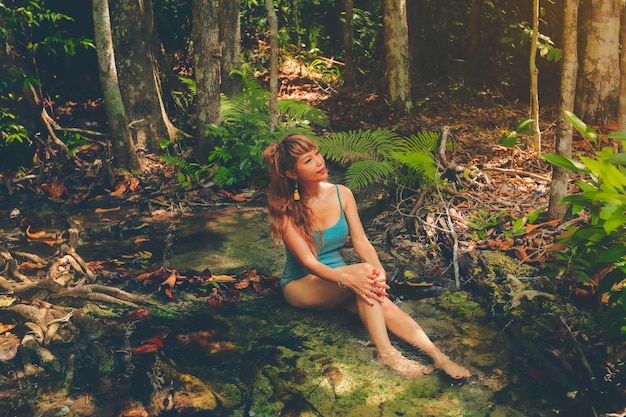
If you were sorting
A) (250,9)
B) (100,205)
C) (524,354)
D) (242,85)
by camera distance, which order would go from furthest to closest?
(250,9) < (242,85) < (100,205) < (524,354)

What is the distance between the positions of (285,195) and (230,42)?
192 inches

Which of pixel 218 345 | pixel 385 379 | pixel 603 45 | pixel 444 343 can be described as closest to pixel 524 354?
pixel 444 343

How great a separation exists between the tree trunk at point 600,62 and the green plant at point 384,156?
210cm

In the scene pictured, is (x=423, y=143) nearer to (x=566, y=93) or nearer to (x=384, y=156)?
(x=384, y=156)

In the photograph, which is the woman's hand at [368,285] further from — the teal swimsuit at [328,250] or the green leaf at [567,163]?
the green leaf at [567,163]

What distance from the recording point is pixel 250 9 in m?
11.8

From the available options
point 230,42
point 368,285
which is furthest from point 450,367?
point 230,42

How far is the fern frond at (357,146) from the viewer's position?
7332 mm

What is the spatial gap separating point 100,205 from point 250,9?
18.8 feet

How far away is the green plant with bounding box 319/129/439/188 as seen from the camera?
6363mm

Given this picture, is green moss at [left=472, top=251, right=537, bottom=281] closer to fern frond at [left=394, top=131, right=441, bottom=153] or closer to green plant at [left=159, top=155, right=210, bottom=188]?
fern frond at [left=394, top=131, right=441, bottom=153]

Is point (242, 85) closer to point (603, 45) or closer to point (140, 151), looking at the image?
point (140, 151)

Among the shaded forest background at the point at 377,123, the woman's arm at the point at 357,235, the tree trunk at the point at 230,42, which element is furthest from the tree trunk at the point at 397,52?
the woman's arm at the point at 357,235

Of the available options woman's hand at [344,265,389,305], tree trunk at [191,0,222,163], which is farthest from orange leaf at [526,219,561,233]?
Result: tree trunk at [191,0,222,163]
